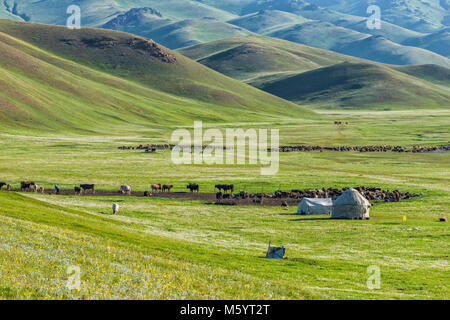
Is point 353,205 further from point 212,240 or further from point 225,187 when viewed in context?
point 225,187

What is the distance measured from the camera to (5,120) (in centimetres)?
19562

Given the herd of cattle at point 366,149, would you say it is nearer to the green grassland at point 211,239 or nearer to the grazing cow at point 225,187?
the green grassland at point 211,239

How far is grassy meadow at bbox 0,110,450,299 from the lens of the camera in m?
23.8

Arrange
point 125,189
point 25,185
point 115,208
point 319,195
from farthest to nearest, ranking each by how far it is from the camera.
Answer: point 125,189
point 25,185
point 319,195
point 115,208

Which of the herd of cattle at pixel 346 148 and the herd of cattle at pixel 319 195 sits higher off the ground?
the herd of cattle at pixel 346 148

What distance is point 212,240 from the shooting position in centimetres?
5031

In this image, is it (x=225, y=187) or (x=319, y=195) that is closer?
(x=319, y=195)

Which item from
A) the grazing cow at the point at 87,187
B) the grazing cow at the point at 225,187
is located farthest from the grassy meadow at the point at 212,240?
the grazing cow at the point at 87,187

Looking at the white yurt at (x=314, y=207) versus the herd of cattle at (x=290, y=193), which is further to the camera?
the herd of cattle at (x=290, y=193)

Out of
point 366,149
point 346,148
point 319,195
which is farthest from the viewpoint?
point 346,148

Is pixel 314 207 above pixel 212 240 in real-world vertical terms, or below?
above

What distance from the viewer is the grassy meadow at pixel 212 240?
77.9ft

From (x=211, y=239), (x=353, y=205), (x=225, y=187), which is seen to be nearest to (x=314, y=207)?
Result: (x=353, y=205)

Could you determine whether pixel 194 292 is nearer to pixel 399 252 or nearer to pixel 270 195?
pixel 399 252
